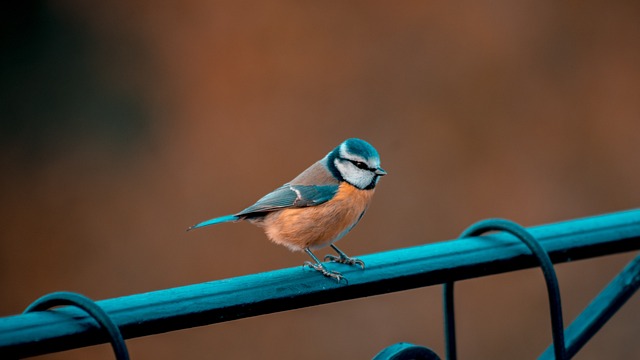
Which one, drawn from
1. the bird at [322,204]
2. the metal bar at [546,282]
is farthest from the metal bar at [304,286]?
the bird at [322,204]

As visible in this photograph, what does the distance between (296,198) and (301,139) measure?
5.01 ft

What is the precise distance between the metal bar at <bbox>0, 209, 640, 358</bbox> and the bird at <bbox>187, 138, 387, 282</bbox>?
0.72m

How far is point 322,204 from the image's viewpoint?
5.98ft

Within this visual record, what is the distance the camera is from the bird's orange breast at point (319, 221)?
71.2 inches

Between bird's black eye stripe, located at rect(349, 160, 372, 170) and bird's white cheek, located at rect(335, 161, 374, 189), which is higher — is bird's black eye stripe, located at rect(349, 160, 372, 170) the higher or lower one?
the higher one

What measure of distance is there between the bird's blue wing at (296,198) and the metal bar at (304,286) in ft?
2.41

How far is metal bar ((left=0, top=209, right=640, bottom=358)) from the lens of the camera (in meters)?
0.83

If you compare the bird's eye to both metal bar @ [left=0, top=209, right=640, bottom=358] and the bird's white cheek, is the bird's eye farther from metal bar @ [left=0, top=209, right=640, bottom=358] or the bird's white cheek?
metal bar @ [left=0, top=209, right=640, bottom=358]

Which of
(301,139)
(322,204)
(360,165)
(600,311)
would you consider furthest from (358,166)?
(301,139)

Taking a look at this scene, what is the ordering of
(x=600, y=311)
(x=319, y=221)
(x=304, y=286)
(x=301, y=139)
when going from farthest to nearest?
(x=301, y=139)
(x=319, y=221)
(x=600, y=311)
(x=304, y=286)

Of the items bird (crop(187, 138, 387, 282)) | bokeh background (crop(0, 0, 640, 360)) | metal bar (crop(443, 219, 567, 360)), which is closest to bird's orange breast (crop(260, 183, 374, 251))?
bird (crop(187, 138, 387, 282))

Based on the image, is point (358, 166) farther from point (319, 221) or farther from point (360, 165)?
point (319, 221)

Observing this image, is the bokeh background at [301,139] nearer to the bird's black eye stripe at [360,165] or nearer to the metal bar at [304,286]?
the bird's black eye stripe at [360,165]

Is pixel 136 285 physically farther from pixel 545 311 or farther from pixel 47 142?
pixel 545 311
